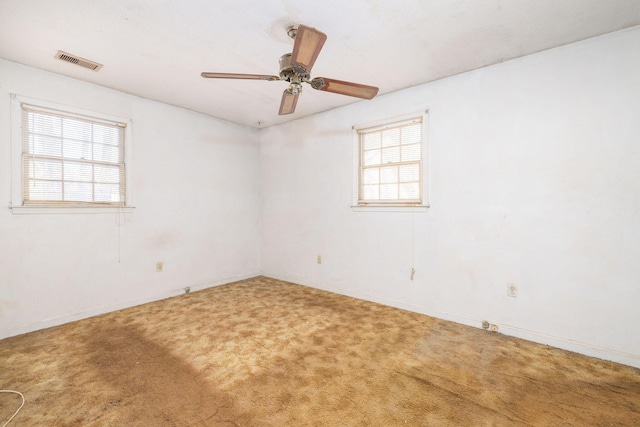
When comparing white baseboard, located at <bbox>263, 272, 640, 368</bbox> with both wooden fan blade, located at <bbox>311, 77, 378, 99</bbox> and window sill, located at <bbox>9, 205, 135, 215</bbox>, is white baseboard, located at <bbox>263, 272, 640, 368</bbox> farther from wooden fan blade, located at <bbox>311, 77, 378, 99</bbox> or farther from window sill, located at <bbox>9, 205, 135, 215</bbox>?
window sill, located at <bbox>9, 205, 135, 215</bbox>

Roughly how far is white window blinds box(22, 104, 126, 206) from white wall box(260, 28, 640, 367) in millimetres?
3104

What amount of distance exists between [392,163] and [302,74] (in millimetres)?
1897

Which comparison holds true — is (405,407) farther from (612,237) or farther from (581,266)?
(612,237)

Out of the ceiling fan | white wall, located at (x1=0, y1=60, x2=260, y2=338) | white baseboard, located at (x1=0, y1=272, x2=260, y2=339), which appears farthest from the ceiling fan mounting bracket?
white baseboard, located at (x1=0, y1=272, x2=260, y2=339)

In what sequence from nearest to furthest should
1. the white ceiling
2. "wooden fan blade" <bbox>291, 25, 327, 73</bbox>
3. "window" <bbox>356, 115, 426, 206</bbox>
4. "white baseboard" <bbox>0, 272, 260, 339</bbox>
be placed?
"wooden fan blade" <bbox>291, 25, 327, 73</bbox>
the white ceiling
"white baseboard" <bbox>0, 272, 260, 339</bbox>
"window" <bbox>356, 115, 426, 206</bbox>

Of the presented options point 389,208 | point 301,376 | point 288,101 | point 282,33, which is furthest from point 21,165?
point 389,208

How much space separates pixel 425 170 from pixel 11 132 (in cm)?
441

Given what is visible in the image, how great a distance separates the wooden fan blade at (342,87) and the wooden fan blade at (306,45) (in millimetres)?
162

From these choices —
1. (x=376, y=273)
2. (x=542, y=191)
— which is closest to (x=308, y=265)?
(x=376, y=273)

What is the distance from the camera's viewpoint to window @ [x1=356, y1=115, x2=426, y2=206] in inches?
135

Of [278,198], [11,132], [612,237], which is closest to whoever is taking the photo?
[612,237]

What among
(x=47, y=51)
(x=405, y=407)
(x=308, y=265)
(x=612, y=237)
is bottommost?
(x=405, y=407)

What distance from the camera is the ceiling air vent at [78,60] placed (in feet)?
8.75

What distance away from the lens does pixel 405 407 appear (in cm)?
174
